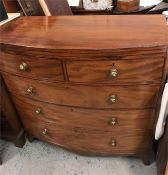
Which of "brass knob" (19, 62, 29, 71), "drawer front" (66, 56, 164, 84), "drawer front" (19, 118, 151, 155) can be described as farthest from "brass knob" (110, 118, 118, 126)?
"brass knob" (19, 62, 29, 71)

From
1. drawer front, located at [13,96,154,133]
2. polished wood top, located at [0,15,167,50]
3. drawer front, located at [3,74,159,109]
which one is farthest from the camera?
drawer front, located at [13,96,154,133]

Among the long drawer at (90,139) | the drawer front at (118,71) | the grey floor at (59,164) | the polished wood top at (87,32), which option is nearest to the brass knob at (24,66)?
the polished wood top at (87,32)

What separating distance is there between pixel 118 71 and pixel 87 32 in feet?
0.79

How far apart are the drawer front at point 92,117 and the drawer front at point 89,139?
0.15 ft

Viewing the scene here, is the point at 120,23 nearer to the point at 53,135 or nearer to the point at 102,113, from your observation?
the point at 102,113

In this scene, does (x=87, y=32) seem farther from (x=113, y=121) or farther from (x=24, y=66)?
(x=113, y=121)

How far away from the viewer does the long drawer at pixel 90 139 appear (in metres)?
1.21

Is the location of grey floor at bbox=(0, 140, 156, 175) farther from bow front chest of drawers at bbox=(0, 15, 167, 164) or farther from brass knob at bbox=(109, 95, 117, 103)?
brass knob at bbox=(109, 95, 117, 103)

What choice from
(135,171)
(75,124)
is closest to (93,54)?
(75,124)

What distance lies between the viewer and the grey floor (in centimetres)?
136

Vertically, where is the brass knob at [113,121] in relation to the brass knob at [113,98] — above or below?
below

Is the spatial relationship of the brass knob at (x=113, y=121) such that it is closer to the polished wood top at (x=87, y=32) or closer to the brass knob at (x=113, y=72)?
the brass knob at (x=113, y=72)

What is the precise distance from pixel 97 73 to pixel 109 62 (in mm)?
81

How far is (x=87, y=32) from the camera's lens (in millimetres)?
972
